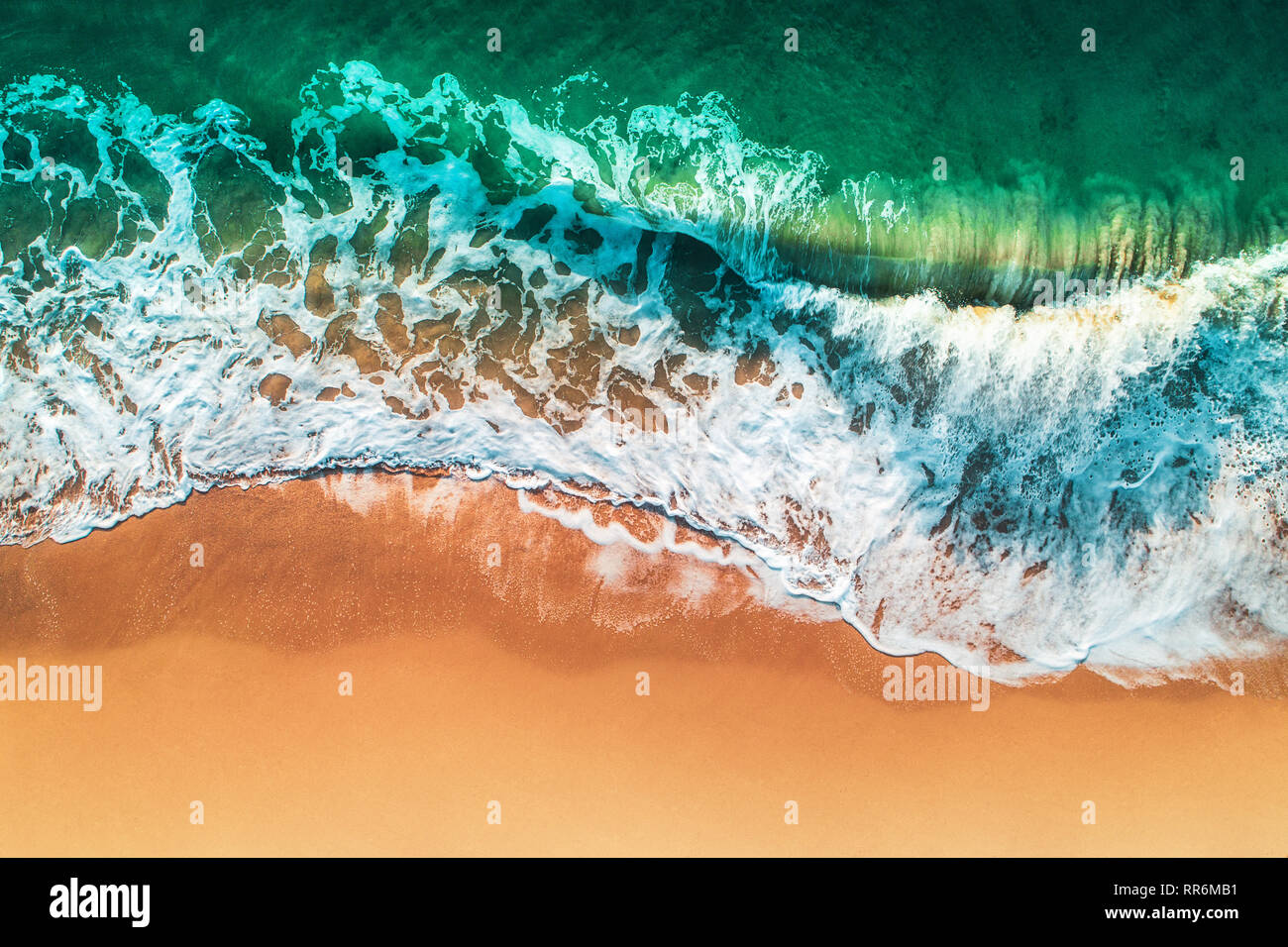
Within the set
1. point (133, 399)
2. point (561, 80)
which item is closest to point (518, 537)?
point (133, 399)

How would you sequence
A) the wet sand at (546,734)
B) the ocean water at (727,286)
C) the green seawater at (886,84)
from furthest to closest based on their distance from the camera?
the green seawater at (886,84) → the ocean water at (727,286) → the wet sand at (546,734)

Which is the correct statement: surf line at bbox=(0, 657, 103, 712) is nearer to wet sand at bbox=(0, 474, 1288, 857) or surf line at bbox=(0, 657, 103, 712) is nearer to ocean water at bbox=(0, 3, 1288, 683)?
wet sand at bbox=(0, 474, 1288, 857)

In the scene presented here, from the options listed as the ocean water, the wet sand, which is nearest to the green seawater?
the ocean water

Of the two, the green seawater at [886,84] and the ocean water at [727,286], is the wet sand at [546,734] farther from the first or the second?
the green seawater at [886,84]

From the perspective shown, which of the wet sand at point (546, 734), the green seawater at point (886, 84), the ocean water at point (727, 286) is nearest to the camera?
the wet sand at point (546, 734)

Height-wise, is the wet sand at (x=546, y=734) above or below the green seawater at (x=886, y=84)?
below

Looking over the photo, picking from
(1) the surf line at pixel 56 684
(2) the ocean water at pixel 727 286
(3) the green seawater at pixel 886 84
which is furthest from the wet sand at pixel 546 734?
(3) the green seawater at pixel 886 84

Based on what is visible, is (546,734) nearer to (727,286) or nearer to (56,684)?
(56,684)

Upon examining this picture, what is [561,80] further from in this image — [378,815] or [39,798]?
[39,798]
